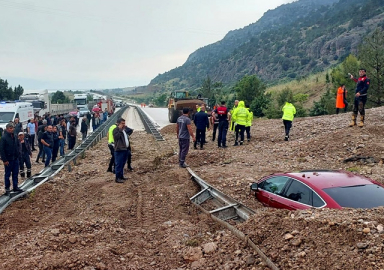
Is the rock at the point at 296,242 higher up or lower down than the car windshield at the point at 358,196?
lower down

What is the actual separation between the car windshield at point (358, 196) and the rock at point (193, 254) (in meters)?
2.12

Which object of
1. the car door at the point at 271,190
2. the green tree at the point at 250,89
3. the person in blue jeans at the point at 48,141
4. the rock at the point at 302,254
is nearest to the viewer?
the rock at the point at 302,254

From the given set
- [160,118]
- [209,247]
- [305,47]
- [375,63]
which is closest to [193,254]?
[209,247]

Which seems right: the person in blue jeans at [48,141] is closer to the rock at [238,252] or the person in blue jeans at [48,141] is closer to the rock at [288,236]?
the rock at [238,252]

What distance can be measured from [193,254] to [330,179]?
2472 millimetres

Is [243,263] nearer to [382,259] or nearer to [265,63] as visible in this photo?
[382,259]

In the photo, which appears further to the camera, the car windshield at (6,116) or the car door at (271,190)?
the car windshield at (6,116)

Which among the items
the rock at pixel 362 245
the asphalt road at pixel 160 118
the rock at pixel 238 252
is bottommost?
the asphalt road at pixel 160 118

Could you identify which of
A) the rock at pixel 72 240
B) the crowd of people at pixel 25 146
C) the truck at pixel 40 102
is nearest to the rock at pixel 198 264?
the rock at pixel 72 240

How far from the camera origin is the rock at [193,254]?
5.66m

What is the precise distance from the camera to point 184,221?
292 inches

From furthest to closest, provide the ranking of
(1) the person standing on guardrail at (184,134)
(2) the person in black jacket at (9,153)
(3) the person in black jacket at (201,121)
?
1. (3) the person in black jacket at (201,121)
2. (1) the person standing on guardrail at (184,134)
3. (2) the person in black jacket at (9,153)

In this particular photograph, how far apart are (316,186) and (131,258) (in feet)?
9.86

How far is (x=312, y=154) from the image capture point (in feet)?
41.3
